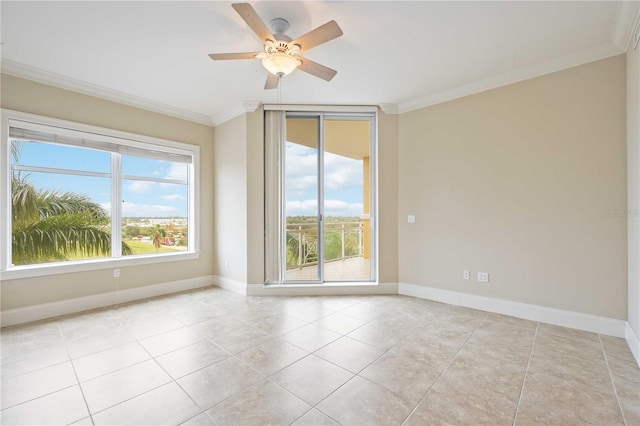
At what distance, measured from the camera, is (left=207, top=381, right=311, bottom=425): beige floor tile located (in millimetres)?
1639

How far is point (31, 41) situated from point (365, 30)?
313 cm

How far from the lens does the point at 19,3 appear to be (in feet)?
7.17

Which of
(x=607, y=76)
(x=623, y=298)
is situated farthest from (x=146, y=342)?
(x=607, y=76)

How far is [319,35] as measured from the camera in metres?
2.13

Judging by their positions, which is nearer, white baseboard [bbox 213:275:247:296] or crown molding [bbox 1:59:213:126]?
crown molding [bbox 1:59:213:126]

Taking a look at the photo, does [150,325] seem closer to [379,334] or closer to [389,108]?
[379,334]

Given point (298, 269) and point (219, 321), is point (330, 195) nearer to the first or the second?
point (298, 269)

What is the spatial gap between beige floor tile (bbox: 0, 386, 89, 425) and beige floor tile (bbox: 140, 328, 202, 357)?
626 millimetres

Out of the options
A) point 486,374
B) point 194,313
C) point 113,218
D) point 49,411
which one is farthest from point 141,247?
point 486,374

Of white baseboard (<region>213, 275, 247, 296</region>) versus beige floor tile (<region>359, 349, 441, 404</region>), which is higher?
white baseboard (<region>213, 275, 247, 296</region>)

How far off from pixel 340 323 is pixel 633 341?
8.40ft

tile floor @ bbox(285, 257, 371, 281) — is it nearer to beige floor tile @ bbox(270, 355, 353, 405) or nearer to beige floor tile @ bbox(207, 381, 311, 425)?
beige floor tile @ bbox(270, 355, 353, 405)

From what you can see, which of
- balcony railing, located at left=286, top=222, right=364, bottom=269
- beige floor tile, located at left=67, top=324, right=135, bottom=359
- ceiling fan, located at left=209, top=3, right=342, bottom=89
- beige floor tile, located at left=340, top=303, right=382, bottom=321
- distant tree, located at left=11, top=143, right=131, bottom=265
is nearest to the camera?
ceiling fan, located at left=209, top=3, right=342, bottom=89

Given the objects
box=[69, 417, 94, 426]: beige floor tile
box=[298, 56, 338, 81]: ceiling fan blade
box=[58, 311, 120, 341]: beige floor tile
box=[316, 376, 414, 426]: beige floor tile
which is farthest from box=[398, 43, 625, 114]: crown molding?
box=[58, 311, 120, 341]: beige floor tile
